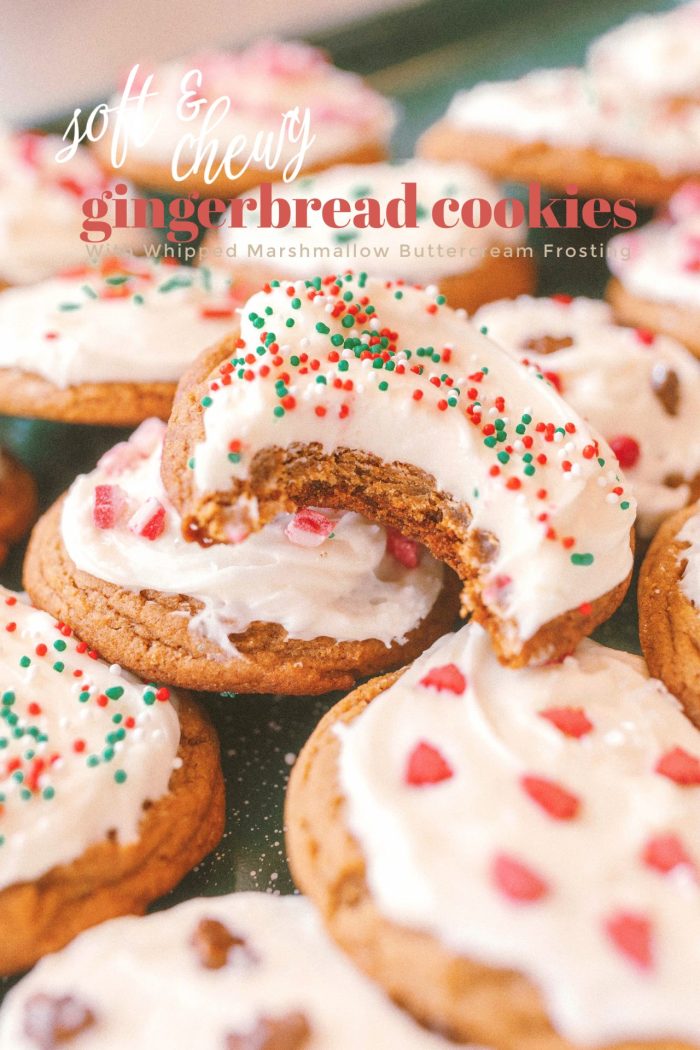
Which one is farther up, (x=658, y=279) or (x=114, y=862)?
(x=658, y=279)

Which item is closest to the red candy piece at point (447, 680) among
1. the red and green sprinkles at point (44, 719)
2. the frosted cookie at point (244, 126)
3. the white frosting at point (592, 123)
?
the red and green sprinkles at point (44, 719)

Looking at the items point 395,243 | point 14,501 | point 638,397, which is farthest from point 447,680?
point 395,243

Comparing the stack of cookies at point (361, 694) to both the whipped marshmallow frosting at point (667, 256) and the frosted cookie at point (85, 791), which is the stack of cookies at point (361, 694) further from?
the whipped marshmallow frosting at point (667, 256)

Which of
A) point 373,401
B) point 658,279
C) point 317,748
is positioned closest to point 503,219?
point 658,279

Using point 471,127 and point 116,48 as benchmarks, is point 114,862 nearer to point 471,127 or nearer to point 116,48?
point 471,127

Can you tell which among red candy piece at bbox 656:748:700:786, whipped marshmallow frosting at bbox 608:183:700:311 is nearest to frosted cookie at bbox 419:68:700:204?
whipped marshmallow frosting at bbox 608:183:700:311

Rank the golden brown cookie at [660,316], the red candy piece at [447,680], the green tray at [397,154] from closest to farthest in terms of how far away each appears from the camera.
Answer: the red candy piece at [447,680]
the green tray at [397,154]
the golden brown cookie at [660,316]

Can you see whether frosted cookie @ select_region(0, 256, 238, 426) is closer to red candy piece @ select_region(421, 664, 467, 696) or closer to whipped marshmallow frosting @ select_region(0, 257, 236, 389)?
whipped marshmallow frosting @ select_region(0, 257, 236, 389)
